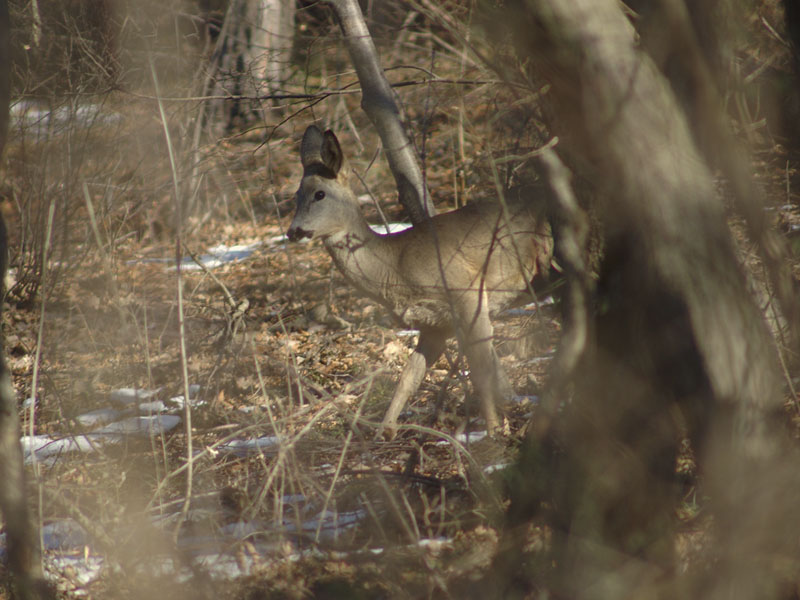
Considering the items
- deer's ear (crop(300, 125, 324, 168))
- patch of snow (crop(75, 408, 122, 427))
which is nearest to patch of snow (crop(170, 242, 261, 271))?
patch of snow (crop(75, 408, 122, 427))

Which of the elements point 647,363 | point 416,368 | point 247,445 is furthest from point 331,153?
point 647,363

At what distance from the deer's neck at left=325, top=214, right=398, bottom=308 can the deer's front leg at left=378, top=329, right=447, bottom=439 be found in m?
0.35

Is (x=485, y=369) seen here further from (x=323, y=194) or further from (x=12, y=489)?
(x=12, y=489)

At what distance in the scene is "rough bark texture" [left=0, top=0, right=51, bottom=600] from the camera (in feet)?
8.88

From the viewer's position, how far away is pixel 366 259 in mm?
5352

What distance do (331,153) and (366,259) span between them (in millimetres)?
771

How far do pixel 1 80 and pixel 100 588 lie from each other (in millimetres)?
2131

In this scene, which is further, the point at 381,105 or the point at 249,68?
the point at 381,105

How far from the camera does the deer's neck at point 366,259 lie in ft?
17.3

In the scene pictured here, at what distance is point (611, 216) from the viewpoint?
9.78 feet

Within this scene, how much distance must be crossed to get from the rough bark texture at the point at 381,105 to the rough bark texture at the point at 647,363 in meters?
2.85

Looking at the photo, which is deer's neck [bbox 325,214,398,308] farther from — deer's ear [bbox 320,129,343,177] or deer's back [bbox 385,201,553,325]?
deer's ear [bbox 320,129,343,177]

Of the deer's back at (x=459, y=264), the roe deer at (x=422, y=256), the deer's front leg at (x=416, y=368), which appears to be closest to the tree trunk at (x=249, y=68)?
the roe deer at (x=422, y=256)

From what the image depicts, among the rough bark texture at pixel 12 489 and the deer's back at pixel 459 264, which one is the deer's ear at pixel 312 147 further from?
the rough bark texture at pixel 12 489
